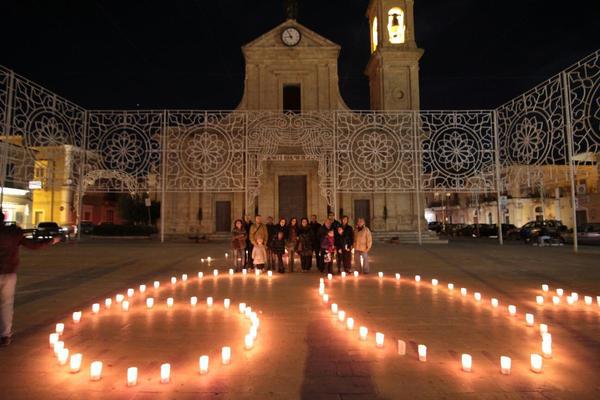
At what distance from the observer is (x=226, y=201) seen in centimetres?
2441

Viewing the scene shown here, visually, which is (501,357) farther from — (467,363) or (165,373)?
(165,373)

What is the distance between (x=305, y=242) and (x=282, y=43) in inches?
707

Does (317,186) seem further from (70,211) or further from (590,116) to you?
(70,211)

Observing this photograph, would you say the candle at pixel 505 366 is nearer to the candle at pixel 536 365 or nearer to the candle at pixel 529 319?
the candle at pixel 536 365

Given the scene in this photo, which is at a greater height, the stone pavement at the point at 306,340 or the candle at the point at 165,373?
the candle at the point at 165,373

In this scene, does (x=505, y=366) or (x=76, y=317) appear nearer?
(x=505, y=366)

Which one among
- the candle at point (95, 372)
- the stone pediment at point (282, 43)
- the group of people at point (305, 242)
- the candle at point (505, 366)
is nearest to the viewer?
the candle at point (95, 372)

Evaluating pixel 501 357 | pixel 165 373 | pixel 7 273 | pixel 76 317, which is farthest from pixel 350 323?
→ pixel 7 273

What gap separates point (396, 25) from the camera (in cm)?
2480

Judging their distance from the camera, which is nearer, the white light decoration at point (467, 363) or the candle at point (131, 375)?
the candle at point (131, 375)

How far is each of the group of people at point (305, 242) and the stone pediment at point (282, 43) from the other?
17.2 metres

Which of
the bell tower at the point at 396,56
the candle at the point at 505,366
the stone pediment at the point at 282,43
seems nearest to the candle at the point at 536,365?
the candle at the point at 505,366

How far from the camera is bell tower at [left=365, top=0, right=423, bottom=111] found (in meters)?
24.2

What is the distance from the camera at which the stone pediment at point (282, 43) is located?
24.4m
